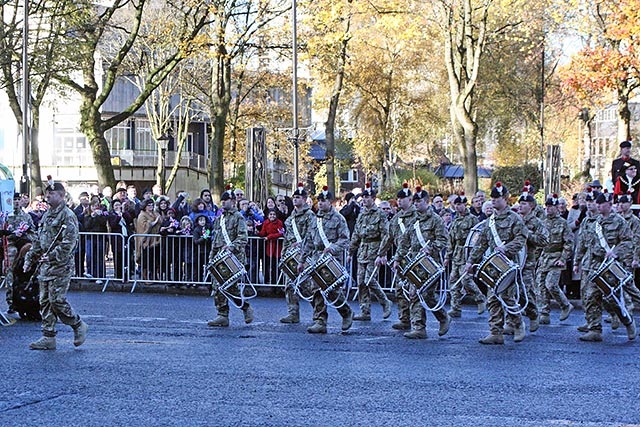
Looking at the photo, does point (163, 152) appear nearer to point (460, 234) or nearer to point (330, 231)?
point (460, 234)

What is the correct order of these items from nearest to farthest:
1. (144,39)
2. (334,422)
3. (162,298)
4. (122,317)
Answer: (334,422) < (122,317) < (162,298) < (144,39)

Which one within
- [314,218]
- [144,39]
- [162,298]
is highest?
[144,39]

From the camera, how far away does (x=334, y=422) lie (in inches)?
328

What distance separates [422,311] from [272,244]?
607 centimetres

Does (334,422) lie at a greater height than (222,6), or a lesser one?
lesser

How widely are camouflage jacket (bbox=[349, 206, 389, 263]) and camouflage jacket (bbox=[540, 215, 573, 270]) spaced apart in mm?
2641

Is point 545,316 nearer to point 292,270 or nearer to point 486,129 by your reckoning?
point 292,270

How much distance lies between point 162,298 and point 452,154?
80517 millimetres

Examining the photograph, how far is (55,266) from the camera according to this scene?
1240 centimetres

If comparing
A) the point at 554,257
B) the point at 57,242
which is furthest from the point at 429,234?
the point at 57,242

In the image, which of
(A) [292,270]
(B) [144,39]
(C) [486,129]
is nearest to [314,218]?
(A) [292,270]

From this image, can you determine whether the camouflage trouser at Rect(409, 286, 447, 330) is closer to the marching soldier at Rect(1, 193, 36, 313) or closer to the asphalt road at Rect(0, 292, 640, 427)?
the asphalt road at Rect(0, 292, 640, 427)

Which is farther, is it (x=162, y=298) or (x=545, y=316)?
(x=162, y=298)

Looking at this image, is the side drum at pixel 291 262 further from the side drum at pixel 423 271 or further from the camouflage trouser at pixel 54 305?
the camouflage trouser at pixel 54 305
